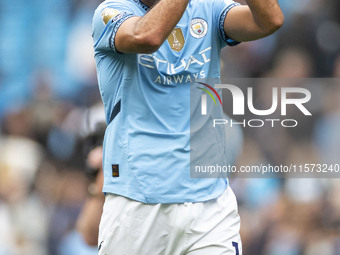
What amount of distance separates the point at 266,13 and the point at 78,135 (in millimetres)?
3705

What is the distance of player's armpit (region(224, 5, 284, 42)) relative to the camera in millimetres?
3131

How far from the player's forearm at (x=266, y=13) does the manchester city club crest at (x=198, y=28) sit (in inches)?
Result: 10.6

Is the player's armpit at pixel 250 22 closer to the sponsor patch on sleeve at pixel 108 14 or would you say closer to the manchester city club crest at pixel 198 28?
the manchester city club crest at pixel 198 28

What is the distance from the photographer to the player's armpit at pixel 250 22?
3.13 meters

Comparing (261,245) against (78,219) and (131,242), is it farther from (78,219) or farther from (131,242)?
(131,242)

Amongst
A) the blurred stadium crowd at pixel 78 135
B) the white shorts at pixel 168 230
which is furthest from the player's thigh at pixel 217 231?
the blurred stadium crowd at pixel 78 135

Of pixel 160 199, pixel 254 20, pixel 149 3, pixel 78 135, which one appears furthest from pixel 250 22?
pixel 78 135

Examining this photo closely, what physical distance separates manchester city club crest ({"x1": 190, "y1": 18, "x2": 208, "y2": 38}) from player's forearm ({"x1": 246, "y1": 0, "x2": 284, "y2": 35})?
0.27m

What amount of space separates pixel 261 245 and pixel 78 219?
5.81 ft

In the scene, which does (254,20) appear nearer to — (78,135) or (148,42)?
(148,42)

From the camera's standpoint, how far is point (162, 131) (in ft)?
10.4

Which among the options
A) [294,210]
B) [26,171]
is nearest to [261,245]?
[294,210]

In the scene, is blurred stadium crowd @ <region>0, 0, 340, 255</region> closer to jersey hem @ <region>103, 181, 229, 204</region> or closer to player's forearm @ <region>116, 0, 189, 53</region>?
jersey hem @ <region>103, 181, 229, 204</region>

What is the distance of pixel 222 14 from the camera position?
3357 millimetres
